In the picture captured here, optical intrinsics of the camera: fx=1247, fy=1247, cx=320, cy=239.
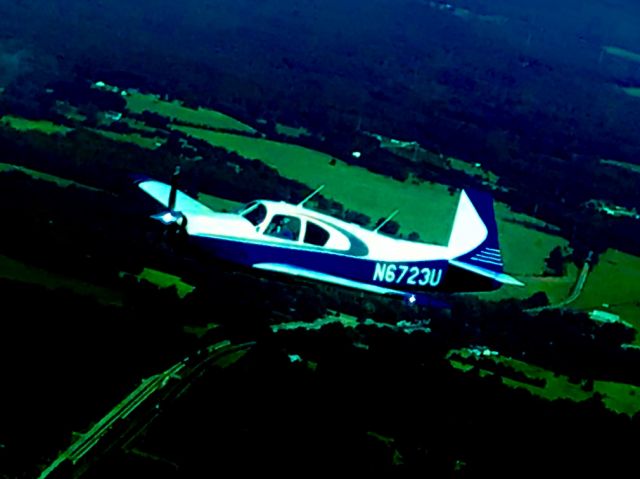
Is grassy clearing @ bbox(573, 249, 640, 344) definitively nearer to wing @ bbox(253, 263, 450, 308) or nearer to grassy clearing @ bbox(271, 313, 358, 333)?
grassy clearing @ bbox(271, 313, 358, 333)

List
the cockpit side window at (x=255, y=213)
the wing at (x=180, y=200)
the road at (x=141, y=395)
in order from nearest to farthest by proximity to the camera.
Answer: the cockpit side window at (x=255, y=213), the wing at (x=180, y=200), the road at (x=141, y=395)

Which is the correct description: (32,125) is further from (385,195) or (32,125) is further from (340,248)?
(340,248)

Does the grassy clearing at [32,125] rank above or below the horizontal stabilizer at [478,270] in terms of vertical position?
below

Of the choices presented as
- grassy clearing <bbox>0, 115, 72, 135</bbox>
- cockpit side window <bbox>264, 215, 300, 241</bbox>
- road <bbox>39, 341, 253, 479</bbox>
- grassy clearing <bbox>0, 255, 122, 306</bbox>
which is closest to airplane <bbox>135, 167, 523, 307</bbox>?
cockpit side window <bbox>264, 215, 300, 241</bbox>

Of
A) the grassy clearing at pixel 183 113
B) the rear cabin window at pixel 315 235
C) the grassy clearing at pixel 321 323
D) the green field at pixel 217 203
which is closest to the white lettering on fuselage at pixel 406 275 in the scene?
the rear cabin window at pixel 315 235

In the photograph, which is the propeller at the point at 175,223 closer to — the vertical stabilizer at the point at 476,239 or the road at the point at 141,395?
the road at the point at 141,395

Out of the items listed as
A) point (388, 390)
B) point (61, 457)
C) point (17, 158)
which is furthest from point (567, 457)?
point (17, 158)

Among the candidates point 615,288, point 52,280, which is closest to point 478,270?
point 52,280
